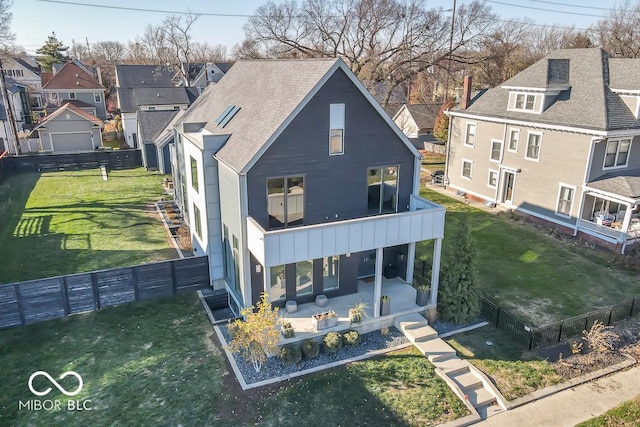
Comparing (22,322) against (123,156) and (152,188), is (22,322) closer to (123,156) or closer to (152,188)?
(152,188)

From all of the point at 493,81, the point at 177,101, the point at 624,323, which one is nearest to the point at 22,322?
the point at 624,323

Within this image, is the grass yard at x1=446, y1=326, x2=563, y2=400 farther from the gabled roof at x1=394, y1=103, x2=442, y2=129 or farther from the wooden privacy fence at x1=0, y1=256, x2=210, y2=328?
the gabled roof at x1=394, y1=103, x2=442, y2=129

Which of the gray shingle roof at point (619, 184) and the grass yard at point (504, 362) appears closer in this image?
the grass yard at point (504, 362)

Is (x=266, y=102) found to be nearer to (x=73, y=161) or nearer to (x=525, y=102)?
(x=525, y=102)

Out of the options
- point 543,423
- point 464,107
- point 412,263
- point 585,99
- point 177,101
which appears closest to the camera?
point 543,423

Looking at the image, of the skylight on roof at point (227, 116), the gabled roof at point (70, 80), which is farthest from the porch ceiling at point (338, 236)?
the gabled roof at point (70, 80)

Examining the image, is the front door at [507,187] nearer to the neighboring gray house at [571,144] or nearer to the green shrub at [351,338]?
the neighboring gray house at [571,144]

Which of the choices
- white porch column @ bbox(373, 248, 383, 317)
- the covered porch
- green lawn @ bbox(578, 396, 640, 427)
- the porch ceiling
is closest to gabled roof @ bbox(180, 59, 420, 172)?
the porch ceiling
